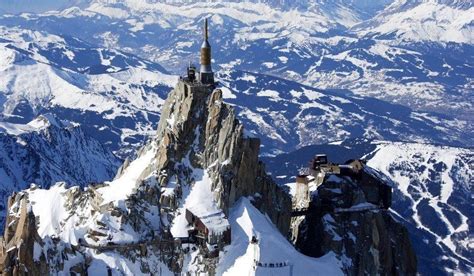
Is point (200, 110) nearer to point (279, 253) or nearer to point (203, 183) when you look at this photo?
point (203, 183)

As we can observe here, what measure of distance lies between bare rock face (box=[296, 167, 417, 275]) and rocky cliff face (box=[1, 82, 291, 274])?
9739 mm

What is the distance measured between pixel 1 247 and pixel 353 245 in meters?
67.5

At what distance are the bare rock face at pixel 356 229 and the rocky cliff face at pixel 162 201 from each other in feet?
32.0

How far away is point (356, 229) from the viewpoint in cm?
15425

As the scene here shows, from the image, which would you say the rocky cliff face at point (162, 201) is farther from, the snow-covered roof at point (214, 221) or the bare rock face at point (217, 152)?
the snow-covered roof at point (214, 221)

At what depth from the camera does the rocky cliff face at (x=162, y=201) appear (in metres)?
119

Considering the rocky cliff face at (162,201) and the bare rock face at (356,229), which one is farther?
the bare rock face at (356,229)

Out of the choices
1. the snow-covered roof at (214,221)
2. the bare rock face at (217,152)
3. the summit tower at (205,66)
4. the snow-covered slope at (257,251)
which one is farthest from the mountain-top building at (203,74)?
the snow-covered roof at (214,221)

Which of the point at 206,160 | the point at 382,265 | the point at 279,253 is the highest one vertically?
the point at 206,160

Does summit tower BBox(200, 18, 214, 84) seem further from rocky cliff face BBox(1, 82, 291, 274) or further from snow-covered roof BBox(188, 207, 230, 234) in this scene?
snow-covered roof BBox(188, 207, 230, 234)

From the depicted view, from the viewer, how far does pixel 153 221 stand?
128 m

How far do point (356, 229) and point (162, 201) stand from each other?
3992cm

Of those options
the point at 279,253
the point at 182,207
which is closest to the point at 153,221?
the point at 182,207

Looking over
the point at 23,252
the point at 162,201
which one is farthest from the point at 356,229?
A: the point at 23,252
